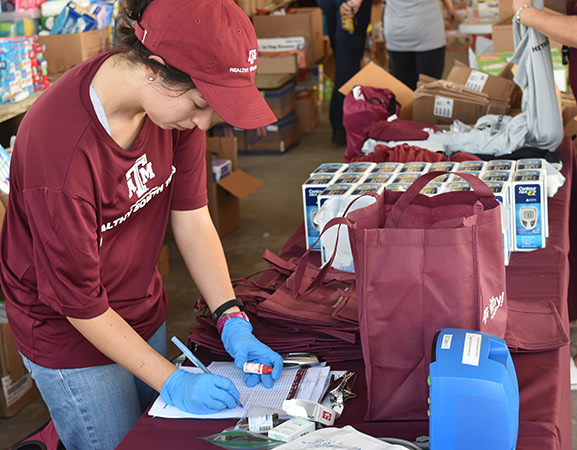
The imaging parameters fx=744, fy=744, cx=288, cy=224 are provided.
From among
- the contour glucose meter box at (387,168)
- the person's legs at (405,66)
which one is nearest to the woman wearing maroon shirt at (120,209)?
the contour glucose meter box at (387,168)

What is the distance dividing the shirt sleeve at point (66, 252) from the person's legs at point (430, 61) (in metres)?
3.86

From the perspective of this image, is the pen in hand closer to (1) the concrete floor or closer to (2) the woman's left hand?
(1) the concrete floor

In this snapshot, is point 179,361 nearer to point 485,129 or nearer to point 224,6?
point 224,6

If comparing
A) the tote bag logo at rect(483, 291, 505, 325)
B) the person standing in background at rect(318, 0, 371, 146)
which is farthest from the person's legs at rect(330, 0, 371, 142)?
the tote bag logo at rect(483, 291, 505, 325)

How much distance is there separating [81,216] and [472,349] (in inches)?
27.9

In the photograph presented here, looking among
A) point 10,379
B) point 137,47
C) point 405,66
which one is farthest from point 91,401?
point 405,66

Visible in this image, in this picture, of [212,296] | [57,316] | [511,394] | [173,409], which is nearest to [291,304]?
[212,296]

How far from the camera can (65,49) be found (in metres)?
4.09

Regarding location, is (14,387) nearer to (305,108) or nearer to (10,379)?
(10,379)

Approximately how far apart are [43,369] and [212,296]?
39cm

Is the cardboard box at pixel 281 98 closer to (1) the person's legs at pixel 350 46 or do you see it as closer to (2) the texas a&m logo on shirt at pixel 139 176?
(1) the person's legs at pixel 350 46

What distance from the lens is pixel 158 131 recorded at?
153 cm

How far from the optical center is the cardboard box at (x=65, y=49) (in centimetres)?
406

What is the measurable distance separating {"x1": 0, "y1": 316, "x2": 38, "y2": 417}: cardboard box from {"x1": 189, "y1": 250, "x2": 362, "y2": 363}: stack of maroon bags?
1340 millimetres
